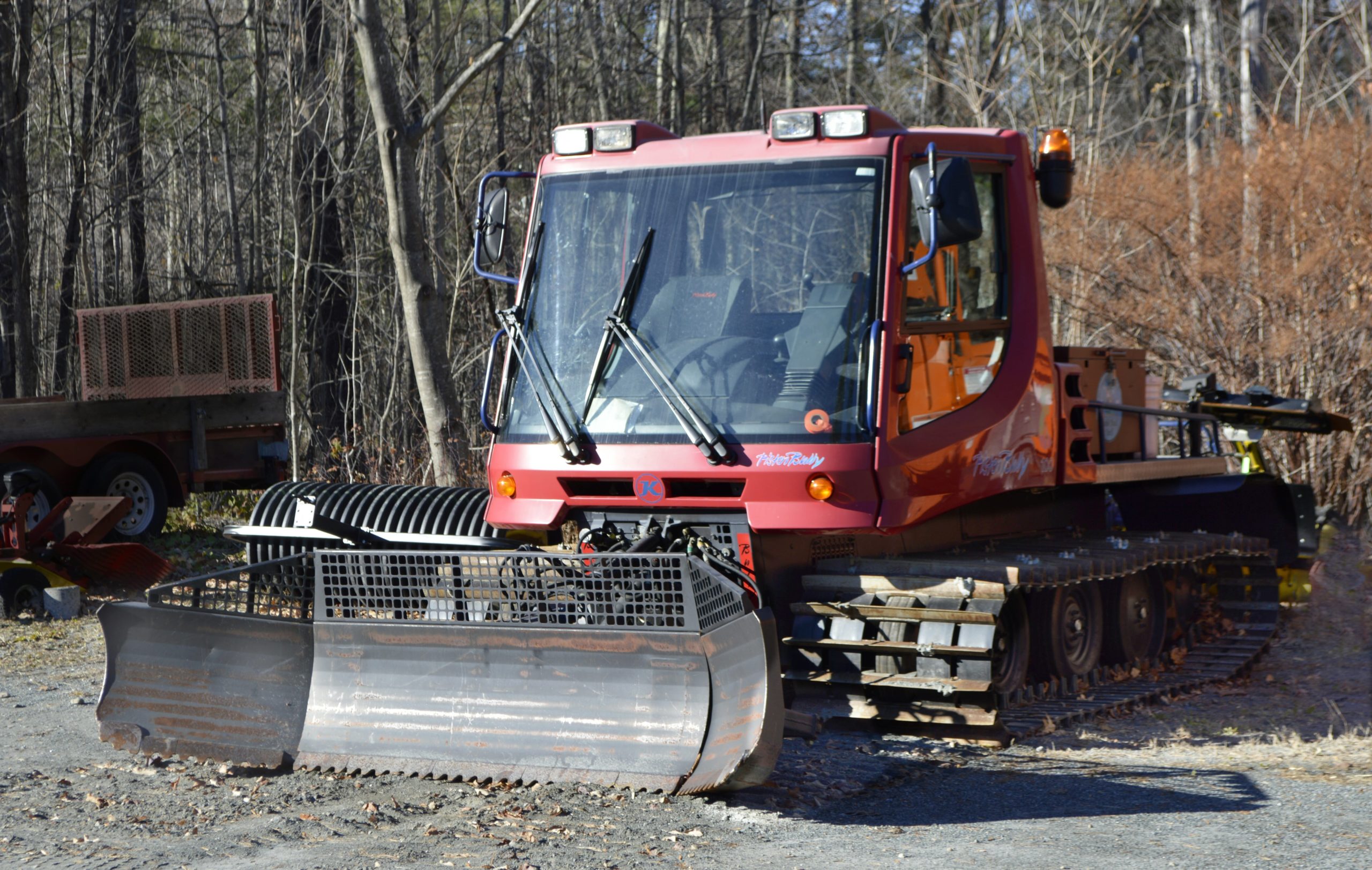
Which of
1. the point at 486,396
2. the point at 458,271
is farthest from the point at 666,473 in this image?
the point at 458,271

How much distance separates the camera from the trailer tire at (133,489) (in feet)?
42.6

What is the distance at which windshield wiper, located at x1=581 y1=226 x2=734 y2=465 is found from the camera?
6.37 meters

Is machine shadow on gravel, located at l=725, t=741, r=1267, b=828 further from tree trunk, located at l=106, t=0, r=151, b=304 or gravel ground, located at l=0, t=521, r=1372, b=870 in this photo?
tree trunk, located at l=106, t=0, r=151, b=304

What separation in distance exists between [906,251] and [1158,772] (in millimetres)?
2488

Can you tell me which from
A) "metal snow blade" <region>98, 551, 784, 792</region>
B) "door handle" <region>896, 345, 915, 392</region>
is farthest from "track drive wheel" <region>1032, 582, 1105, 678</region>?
"metal snow blade" <region>98, 551, 784, 792</region>

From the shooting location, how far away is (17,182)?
60.5 feet

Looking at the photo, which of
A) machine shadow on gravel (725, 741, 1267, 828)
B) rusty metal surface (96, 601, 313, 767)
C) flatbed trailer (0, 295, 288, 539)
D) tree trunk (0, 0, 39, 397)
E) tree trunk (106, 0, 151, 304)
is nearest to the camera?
machine shadow on gravel (725, 741, 1267, 828)

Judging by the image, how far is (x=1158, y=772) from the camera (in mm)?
6098

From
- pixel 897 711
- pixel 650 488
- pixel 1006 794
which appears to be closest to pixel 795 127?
pixel 650 488

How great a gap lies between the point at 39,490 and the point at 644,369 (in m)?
7.83

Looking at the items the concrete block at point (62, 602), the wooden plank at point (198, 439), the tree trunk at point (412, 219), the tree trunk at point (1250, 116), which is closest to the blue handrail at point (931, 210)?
the tree trunk at point (412, 219)

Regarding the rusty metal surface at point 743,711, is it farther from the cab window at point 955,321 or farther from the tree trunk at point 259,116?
the tree trunk at point 259,116

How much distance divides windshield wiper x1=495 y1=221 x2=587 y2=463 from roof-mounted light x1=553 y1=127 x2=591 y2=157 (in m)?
0.40

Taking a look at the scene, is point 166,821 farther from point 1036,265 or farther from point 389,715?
point 1036,265
